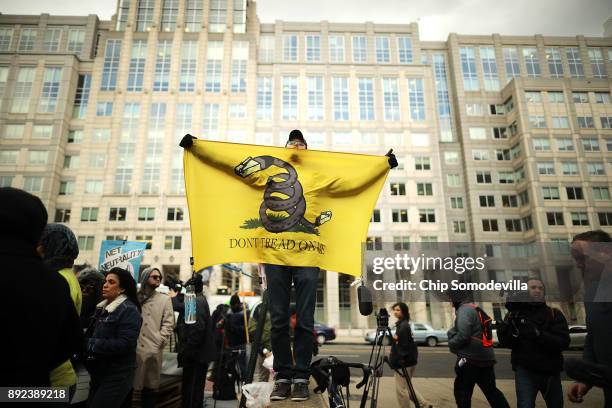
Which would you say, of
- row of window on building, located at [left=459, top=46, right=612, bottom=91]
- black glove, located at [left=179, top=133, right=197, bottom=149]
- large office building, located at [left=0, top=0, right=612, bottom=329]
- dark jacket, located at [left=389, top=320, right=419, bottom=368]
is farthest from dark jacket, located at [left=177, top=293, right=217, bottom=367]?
row of window on building, located at [left=459, top=46, right=612, bottom=91]

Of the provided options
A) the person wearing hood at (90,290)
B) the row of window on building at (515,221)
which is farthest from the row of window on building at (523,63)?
the person wearing hood at (90,290)

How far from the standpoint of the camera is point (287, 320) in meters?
3.13

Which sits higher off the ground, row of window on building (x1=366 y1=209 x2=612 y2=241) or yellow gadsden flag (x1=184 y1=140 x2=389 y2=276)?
row of window on building (x1=366 y1=209 x2=612 y2=241)

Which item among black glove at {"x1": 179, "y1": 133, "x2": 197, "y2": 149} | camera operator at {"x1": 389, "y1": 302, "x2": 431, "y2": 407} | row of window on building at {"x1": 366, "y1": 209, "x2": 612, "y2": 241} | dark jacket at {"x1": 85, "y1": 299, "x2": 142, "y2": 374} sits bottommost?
camera operator at {"x1": 389, "y1": 302, "x2": 431, "y2": 407}

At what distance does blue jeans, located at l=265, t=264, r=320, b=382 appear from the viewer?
2975mm

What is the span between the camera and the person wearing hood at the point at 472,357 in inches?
A: 207

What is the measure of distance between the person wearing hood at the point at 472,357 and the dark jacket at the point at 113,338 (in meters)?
4.45

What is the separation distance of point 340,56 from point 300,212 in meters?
53.7

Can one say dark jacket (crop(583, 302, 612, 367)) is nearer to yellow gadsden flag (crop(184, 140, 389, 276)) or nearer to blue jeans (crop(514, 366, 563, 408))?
blue jeans (crop(514, 366, 563, 408))

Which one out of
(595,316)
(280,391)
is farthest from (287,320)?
(595,316)

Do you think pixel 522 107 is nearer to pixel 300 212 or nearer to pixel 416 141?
pixel 416 141

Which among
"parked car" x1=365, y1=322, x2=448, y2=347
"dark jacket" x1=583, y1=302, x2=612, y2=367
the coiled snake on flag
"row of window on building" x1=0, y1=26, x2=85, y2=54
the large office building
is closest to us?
"dark jacket" x1=583, y1=302, x2=612, y2=367

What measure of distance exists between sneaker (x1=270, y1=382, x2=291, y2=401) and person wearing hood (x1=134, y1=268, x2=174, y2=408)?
249 cm

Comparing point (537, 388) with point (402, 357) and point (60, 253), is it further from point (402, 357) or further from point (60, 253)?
point (60, 253)
